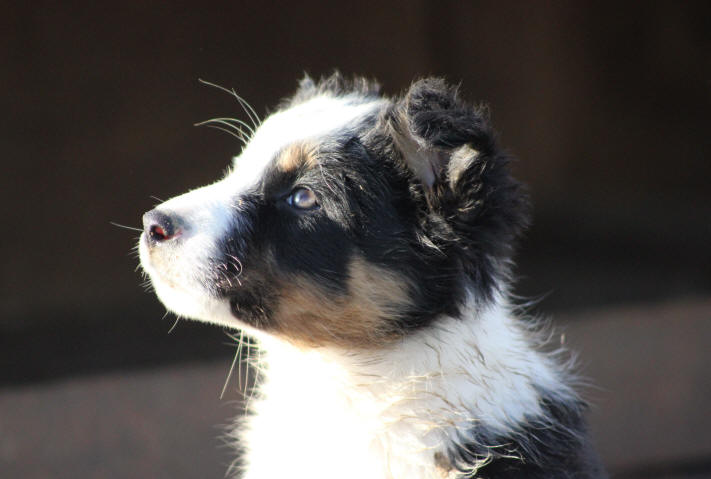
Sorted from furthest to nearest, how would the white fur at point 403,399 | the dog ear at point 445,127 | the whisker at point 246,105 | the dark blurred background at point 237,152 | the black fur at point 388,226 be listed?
the dark blurred background at point 237,152
the whisker at point 246,105
the white fur at point 403,399
the black fur at point 388,226
the dog ear at point 445,127

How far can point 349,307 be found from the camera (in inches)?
108

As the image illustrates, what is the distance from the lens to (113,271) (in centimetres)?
548

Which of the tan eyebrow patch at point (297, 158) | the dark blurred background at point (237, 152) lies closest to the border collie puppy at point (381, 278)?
the tan eyebrow patch at point (297, 158)

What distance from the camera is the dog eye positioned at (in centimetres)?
273

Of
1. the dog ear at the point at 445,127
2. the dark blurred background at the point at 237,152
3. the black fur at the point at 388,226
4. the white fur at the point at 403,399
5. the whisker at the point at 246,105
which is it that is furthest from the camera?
the dark blurred background at the point at 237,152

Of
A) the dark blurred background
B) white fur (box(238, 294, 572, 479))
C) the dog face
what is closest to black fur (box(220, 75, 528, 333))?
the dog face

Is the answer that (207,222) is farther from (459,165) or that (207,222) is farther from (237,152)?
(237,152)

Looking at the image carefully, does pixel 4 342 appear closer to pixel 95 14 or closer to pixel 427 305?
pixel 95 14

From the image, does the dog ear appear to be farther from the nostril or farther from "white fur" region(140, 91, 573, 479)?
the nostril

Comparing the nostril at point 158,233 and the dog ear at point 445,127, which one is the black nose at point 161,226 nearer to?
the nostril at point 158,233

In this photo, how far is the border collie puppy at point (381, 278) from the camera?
8.65ft

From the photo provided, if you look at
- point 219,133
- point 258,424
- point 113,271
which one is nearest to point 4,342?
point 113,271

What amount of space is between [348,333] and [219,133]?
2.87m

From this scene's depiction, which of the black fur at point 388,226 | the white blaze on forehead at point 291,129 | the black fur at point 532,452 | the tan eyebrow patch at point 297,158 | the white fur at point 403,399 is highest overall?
the white blaze on forehead at point 291,129
